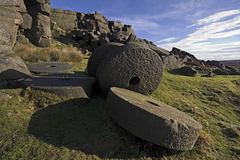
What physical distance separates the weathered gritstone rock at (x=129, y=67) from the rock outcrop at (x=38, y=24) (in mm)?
8823

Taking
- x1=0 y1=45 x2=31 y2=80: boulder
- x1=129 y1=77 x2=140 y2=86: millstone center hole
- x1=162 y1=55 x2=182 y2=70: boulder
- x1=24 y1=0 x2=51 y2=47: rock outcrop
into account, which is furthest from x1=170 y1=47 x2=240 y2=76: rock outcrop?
x1=24 y1=0 x2=51 y2=47: rock outcrop

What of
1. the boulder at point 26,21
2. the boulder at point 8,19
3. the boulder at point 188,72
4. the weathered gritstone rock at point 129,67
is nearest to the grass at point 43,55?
the boulder at point 8,19

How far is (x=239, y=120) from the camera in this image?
4.13 m

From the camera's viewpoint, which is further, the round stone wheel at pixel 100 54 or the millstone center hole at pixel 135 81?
the round stone wheel at pixel 100 54

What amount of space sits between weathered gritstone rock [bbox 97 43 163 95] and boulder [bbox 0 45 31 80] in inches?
98.5

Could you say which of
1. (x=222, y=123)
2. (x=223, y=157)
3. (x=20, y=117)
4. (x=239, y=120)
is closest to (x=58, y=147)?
(x=20, y=117)

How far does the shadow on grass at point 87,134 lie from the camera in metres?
2.05

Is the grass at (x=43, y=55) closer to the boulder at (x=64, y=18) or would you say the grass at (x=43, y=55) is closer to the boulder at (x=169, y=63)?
the boulder at (x=169, y=63)

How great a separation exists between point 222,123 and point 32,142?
14.3 ft

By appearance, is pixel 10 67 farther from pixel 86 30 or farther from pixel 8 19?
pixel 86 30

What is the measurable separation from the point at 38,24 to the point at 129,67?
9919mm

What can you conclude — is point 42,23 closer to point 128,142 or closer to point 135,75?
point 135,75

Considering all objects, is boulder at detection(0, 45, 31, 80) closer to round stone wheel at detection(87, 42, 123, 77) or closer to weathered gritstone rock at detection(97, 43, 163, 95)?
round stone wheel at detection(87, 42, 123, 77)

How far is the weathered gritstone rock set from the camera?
9.78 feet
